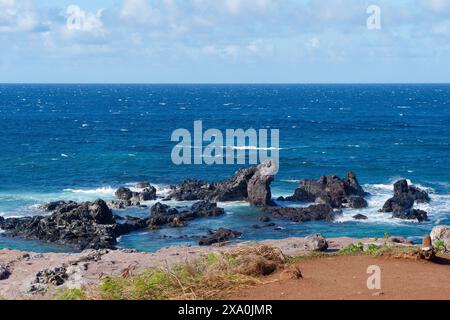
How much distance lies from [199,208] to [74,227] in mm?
10006

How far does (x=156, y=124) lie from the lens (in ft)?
352

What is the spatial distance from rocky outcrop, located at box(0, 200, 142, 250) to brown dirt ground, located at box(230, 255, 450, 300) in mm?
21496

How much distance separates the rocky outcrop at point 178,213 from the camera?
4150 cm

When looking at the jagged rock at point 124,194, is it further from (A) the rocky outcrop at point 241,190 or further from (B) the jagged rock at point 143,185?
(A) the rocky outcrop at point 241,190

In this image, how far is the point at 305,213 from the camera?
143 ft

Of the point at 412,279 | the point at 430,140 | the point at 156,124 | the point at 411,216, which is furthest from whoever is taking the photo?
the point at 156,124

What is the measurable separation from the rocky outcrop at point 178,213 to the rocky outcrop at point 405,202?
1209cm

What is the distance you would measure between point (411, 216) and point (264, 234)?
422 inches

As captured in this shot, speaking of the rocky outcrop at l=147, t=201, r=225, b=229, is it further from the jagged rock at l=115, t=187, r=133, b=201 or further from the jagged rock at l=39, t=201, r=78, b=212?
the jagged rock at l=39, t=201, r=78, b=212

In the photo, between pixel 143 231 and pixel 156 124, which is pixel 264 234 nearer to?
pixel 143 231

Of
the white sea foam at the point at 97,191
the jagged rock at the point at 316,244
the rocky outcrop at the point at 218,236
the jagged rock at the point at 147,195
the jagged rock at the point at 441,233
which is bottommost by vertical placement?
the rocky outcrop at the point at 218,236

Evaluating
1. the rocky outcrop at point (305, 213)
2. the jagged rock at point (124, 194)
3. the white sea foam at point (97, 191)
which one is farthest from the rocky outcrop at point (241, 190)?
the white sea foam at point (97, 191)

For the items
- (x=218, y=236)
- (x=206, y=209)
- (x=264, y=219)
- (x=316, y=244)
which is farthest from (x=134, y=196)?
(x=316, y=244)
